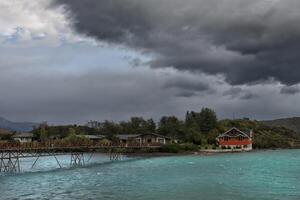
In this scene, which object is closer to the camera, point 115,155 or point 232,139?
point 115,155

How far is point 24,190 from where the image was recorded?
53.8 meters

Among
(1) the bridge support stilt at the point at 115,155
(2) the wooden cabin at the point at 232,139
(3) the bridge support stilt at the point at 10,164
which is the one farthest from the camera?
(2) the wooden cabin at the point at 232,139

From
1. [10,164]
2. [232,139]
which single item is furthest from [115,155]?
[232,139]

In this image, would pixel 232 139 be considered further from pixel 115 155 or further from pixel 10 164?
pixel 10 164

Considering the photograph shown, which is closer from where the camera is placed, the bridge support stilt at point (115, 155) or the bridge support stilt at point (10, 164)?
the bridge support stilt at point (10, 164)

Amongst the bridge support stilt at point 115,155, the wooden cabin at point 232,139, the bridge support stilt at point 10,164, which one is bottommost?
the bridge support stilt at point 10,164

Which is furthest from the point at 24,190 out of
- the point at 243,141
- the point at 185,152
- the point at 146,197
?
the point at 243,141

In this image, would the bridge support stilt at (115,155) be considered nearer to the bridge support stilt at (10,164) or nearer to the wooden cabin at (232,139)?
the bridge support stilt at (10,164)

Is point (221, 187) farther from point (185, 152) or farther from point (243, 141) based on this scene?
point (243, 141)

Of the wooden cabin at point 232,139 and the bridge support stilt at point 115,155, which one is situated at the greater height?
the wooden cabin at point 232,139

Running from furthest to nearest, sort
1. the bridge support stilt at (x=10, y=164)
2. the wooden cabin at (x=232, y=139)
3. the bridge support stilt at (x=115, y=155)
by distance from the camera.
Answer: the wooden cabin at (x=232, y=139) → the bridge support stilt at (x=115, y=155) → the bridge support stilt at (x=10, y=164)

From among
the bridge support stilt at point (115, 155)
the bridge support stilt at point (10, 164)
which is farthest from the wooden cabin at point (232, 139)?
the bridge support stilt at point (10, 164)

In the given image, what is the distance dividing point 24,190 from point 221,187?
22.6 m

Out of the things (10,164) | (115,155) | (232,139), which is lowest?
(10,164)
